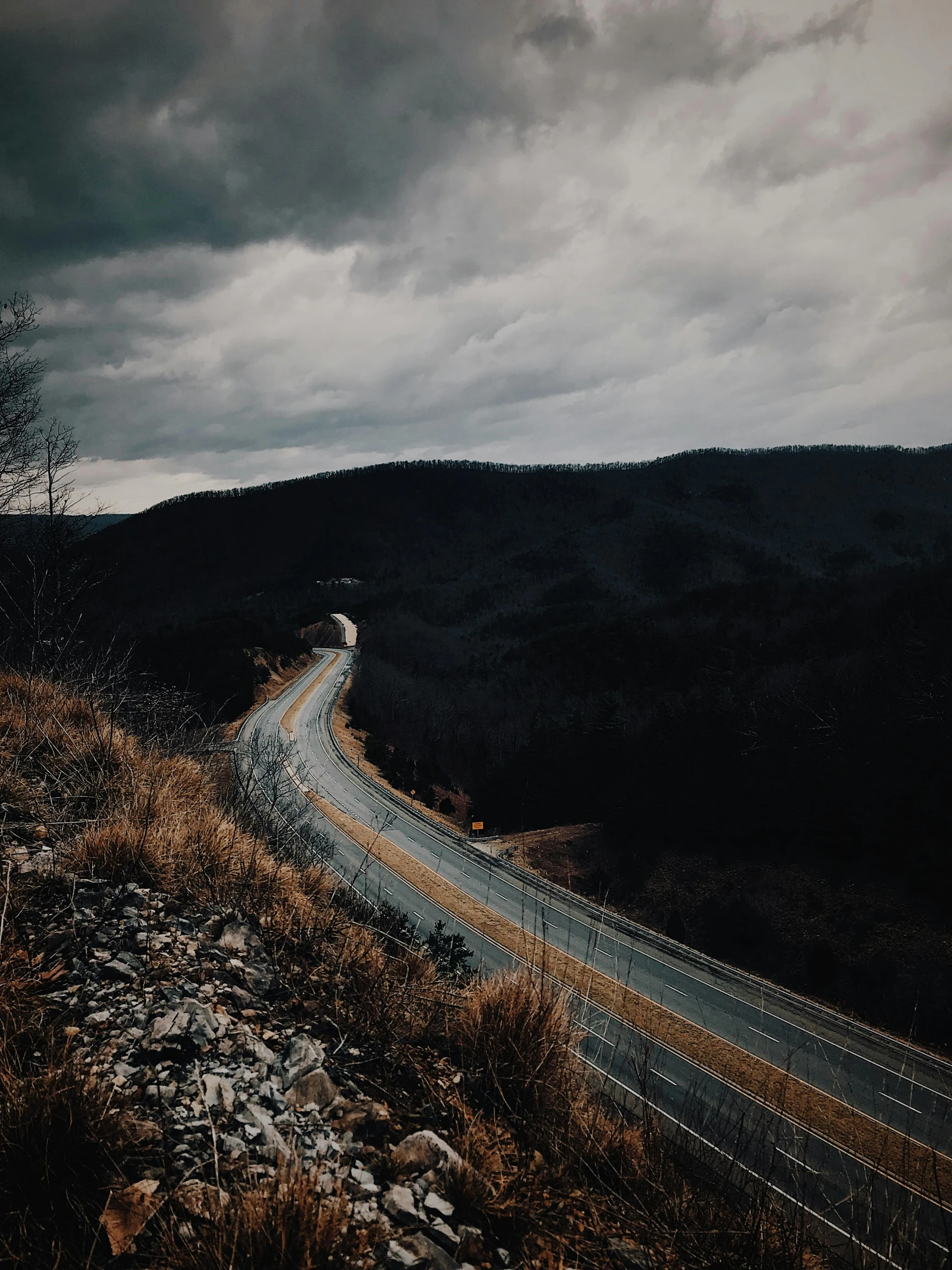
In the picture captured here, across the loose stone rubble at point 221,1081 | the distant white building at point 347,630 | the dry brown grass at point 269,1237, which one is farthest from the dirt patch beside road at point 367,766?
the distant white building at point 347,630

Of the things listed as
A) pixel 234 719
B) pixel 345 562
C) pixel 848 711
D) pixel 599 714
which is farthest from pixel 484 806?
pixel 345 562

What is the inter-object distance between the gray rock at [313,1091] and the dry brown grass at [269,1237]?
2.59ft

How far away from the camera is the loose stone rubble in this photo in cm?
230

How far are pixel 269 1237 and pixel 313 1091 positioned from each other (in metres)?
1.09

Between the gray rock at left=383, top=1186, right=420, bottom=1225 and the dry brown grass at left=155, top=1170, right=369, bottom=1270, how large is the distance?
0.31 m

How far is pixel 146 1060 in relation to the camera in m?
2.78

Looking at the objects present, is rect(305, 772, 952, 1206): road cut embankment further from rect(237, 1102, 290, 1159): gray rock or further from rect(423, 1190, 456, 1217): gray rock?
rect(237, 1102, 290, 1159): gray rock

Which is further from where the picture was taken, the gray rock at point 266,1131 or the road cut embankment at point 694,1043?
the road cut embankment at point 694,1043

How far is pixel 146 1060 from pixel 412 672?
236ft

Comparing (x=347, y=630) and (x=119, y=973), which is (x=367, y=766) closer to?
(x=119, y=973)

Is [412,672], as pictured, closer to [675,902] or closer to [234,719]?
[234,719]

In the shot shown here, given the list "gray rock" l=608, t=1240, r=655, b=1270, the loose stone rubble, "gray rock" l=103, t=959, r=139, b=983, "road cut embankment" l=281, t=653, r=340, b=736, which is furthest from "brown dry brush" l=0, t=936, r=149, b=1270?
"road cut embankment" l=281, t=653, r=340, b=736

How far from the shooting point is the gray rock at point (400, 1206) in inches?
92.7

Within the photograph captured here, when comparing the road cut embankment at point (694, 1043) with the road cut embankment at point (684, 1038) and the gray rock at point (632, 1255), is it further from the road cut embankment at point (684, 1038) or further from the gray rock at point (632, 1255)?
the gray rock at point (632, 1255)
